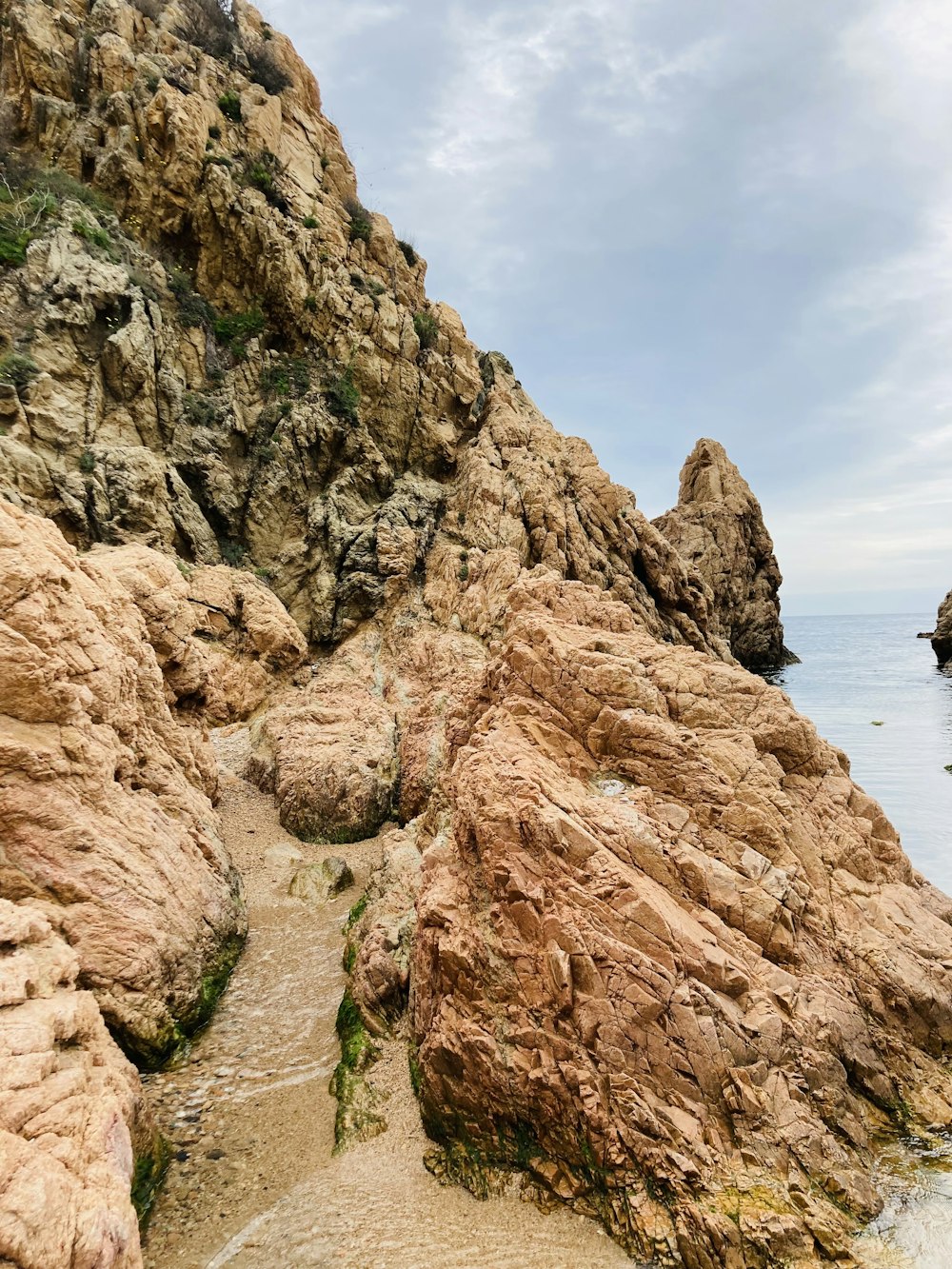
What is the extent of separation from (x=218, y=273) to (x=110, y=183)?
15.3 feet

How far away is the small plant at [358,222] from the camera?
3005 centimetres

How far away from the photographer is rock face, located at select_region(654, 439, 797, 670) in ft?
170

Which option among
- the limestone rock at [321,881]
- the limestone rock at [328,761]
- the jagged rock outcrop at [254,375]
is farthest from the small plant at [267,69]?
the limestone rock at [321,881]

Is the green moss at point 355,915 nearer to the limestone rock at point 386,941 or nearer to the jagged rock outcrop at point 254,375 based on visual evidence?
the limestone rock at point 386,941

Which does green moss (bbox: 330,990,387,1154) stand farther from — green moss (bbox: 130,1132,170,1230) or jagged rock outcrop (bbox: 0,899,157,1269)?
jagged rock outcrop (bbox: 0,899,157,1269)

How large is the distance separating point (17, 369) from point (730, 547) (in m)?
50.6

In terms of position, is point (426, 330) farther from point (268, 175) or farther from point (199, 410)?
point (199, 410)

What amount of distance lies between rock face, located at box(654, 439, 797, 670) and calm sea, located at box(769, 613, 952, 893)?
15.9 feet

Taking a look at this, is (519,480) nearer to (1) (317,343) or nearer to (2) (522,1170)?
(1) (317,343)

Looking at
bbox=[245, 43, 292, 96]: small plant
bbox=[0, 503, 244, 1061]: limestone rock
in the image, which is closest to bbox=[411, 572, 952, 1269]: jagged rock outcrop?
bbox=[0, 503, 244, 1061]: limestone rock

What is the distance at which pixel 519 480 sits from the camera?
26.3 m

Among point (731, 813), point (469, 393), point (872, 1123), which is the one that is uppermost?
point (469, 393)

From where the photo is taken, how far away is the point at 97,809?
24.7ft

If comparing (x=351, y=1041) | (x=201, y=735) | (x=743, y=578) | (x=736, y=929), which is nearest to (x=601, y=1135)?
(x=736, y=929)
